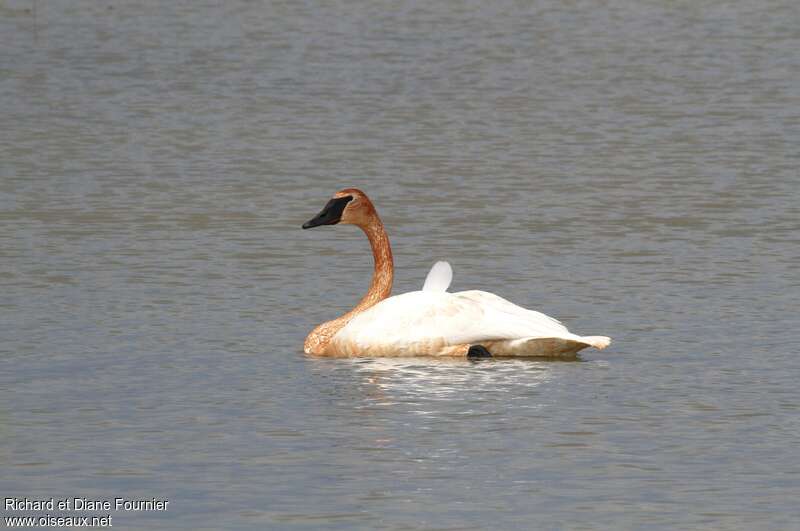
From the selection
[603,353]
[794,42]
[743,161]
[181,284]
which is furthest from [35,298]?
[794,42]

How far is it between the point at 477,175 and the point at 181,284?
7.91m

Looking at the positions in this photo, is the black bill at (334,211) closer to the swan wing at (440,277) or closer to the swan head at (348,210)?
the swan head at (348,210)

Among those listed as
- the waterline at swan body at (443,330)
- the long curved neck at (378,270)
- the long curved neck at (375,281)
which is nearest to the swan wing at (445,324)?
the waterline at swan body at (443,330)

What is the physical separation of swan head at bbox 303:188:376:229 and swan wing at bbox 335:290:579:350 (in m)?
1.38

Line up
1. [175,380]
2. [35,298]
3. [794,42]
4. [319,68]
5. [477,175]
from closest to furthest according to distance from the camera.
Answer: [175,380] < [35,298] < [477,175] < [319,68] < [794,42]

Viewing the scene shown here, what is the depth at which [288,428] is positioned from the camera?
1284 centimetres

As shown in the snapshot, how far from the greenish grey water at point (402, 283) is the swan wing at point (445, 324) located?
231 mm

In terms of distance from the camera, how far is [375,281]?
1655 cm

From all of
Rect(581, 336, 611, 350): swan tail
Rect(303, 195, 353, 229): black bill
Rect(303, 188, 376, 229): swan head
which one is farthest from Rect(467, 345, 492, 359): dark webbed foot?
Rect(303, 195, 353, 229): black bill

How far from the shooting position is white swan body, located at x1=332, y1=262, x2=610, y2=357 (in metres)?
15.2

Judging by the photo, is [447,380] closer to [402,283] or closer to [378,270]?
[378,270]

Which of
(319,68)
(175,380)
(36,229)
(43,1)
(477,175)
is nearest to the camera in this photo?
(175,380)

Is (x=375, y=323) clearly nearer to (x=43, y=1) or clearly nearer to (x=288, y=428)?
(x=288, y=428)

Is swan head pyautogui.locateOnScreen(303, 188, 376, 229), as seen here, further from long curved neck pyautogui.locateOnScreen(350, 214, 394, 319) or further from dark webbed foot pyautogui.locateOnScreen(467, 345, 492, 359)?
dark webbed foot pyautogui.locateOnScreen(467, 345, 492, 359)
